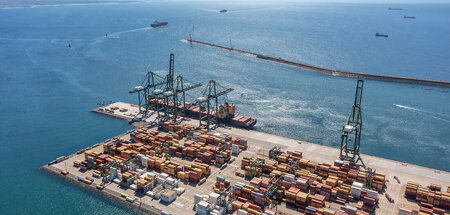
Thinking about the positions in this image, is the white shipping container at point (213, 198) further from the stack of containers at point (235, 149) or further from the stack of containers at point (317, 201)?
the stack of containers at point (235, 149)

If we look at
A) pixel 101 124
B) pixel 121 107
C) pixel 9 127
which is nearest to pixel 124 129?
pixel 101 124

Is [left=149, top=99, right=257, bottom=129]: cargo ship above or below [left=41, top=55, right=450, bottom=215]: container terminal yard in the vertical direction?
above

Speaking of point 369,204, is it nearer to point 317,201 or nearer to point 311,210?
point 317,201

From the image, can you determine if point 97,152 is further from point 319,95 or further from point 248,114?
point 319,95

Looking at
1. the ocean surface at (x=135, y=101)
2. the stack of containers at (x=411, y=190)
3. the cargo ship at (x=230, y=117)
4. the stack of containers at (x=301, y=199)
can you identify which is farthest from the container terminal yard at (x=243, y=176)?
the ocean surface at (x=135, y=101)

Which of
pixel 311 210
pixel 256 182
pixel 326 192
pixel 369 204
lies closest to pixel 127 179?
pixel 256 182

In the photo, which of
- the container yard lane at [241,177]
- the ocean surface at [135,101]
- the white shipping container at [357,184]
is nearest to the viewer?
the container yard lane at [241,177]

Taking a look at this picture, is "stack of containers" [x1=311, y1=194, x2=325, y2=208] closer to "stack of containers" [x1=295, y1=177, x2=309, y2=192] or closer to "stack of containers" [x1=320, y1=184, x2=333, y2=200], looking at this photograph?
"stack of containers" [x1=320, y1=184, x2=333, y2=200]

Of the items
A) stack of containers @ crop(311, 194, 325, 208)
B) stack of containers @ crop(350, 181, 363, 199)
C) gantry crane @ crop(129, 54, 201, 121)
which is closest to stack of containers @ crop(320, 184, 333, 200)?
stack of containers @ crop(311, 194, 325, 208)
